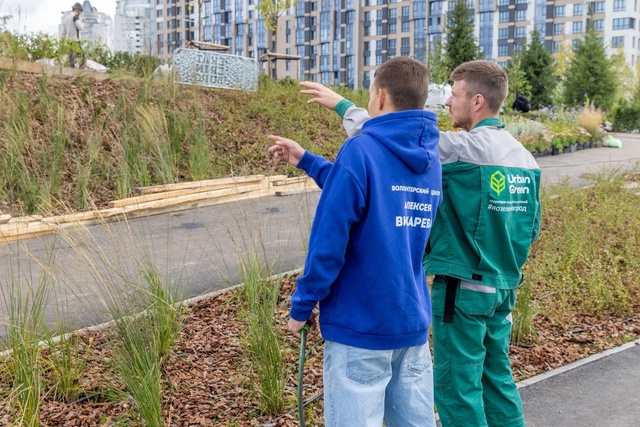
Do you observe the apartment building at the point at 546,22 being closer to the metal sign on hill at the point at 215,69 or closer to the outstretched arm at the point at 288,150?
the metal sign on hill at the point at 215,69

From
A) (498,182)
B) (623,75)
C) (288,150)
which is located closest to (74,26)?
(288,150)

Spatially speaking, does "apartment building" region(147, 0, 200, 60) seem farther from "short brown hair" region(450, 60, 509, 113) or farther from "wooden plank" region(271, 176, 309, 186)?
"short brown hair" region(450, 60, 509, 113)

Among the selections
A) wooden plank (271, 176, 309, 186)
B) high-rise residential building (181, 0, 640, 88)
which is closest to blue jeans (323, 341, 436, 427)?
wooden plank (271, 176, 309, 186)

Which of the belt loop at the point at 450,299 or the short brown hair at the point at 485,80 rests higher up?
the short brown hair at the point at 485,80

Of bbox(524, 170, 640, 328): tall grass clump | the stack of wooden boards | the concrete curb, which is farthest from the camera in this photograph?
the stack of wooden boards

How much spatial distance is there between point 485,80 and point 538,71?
47979mm

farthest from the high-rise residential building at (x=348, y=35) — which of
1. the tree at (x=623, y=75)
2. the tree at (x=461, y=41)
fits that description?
the tree at (x=461, y=41)

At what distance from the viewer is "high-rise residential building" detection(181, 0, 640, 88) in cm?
9306

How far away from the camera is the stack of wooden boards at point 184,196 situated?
810 centimetres

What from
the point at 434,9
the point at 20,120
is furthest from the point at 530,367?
the point at 434,9

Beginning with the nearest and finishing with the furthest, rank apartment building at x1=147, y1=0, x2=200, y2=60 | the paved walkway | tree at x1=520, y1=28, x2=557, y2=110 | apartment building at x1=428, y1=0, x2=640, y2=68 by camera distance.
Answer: the paved walkway → tree at x1=520, y1=28, x2=557, y2=110 → apartment building at x1=428, y1=0, x2=640, y2=68 → apartment building at x1=147, y1=0, x2=200, y2=60

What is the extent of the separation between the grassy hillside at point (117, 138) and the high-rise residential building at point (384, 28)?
78.3 m

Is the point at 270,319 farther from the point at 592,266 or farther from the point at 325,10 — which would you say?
the point at 325,10

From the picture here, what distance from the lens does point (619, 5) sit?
302ft
